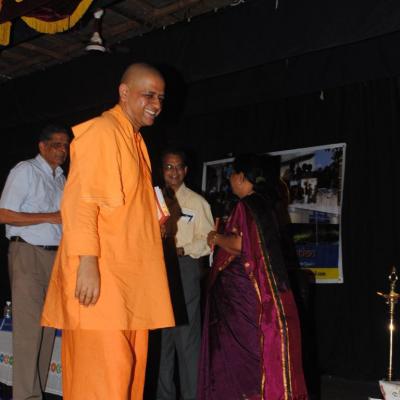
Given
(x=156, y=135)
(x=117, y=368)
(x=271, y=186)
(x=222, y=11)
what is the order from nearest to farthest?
1. (x=117, y=368)
2. (x=271, y=186)
3. (x=222, y=11)
4. (x=156, y=135)

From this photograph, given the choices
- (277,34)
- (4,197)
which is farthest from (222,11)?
(4,197)

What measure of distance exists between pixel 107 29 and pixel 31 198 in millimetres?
2054

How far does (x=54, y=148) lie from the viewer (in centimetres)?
301

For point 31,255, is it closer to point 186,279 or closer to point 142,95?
point 186,279

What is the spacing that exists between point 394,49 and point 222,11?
1109mm

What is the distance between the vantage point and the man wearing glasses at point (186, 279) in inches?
120

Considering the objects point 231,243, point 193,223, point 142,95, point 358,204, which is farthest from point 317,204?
point 142,95

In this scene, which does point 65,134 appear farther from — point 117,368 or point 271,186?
point 117,368

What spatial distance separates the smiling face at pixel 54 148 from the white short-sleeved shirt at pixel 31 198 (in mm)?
66

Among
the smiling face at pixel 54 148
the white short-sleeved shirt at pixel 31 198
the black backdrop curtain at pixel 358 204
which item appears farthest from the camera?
the black backdrop curtain at pixel 358 204

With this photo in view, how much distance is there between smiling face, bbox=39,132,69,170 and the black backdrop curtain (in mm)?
1640

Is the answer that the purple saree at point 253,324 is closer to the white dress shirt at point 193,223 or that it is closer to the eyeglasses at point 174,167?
the white dress shirt at point 193,223

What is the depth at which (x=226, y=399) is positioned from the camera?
8.49ft

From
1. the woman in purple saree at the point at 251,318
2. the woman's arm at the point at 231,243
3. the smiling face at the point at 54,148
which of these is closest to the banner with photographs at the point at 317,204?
the woman in purple saree at the point at 251,318
